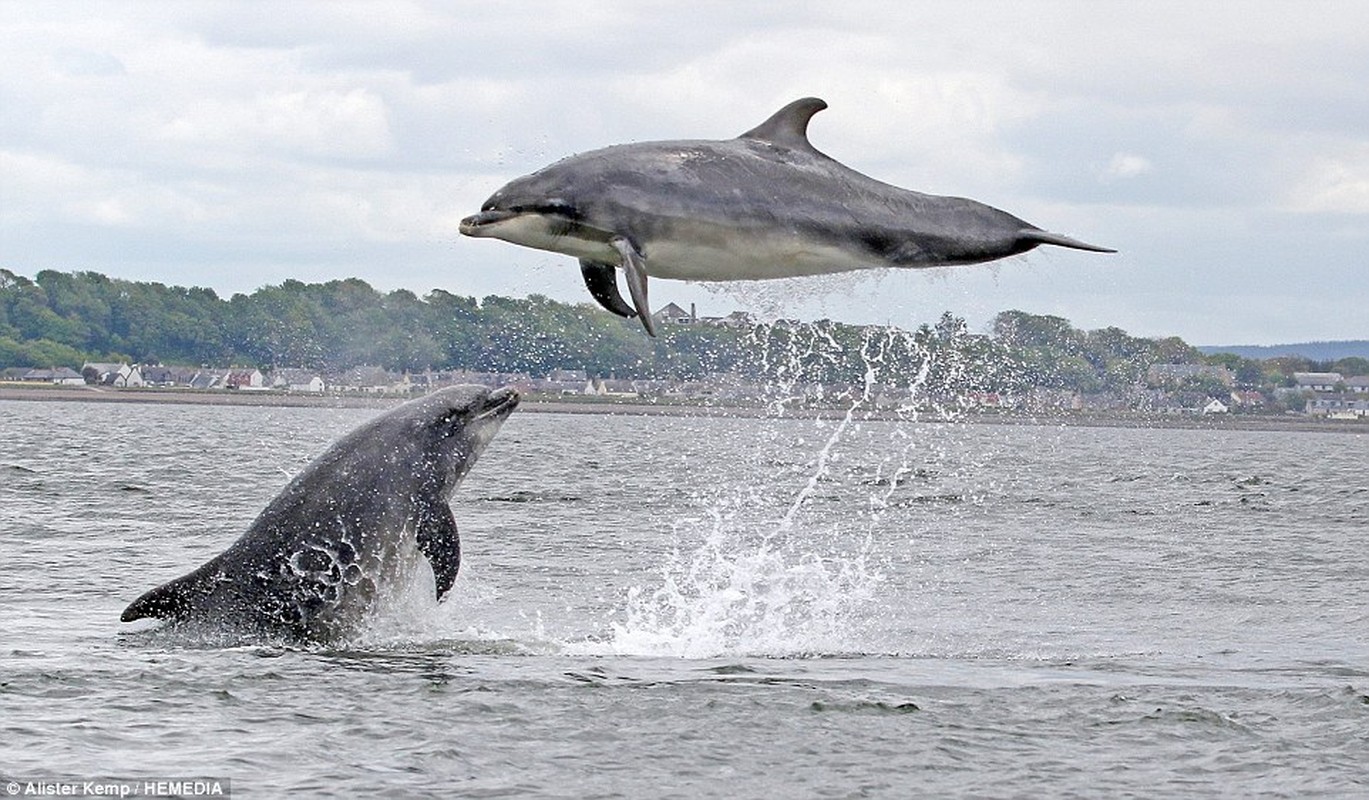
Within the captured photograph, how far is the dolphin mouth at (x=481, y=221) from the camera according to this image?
28.5 ft

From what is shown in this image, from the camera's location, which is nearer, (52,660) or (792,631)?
(52,660)

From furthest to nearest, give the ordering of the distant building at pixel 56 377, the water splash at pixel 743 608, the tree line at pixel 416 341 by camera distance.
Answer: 1. the distant building at pixel 56 377
2. the tree line at pixel 416 341
3. the water splash at pixel 743 608

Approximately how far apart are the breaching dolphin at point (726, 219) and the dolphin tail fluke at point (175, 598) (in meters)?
5.06

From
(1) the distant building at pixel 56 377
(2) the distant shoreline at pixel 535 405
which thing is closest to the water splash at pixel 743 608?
(2) the distant shoreline at pixel 535 405

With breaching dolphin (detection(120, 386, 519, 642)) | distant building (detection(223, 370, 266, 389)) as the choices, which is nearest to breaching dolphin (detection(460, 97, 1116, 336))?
breaching dolphin (detection(120, 386, 519, 642))

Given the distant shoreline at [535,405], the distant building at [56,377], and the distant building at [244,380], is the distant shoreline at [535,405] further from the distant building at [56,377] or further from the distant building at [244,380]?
the distant building at [56,377]

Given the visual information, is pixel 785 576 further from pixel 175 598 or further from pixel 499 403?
pixel 175 598

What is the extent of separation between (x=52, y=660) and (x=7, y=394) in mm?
141062

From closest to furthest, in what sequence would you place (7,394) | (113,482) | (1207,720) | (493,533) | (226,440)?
(1207,720) → (493,533) → (113,482) → (226,440) → (7,394)

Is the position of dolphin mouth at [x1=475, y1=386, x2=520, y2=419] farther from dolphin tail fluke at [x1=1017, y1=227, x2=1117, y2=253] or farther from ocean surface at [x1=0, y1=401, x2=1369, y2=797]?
dolphin tail fluke at [x1=1017, y1=227, x2=1117, y2=253]

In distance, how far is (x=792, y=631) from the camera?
15.6m

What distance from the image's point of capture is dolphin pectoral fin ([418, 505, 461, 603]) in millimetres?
13250

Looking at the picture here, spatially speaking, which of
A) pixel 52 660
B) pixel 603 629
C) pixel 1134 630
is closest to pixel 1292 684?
pixel 1134 630

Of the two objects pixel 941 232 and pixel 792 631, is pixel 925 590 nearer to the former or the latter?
pixel 792 631
